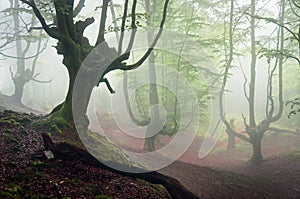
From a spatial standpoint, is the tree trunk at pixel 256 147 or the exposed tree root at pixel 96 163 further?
the tree trunk at pixel 256 147

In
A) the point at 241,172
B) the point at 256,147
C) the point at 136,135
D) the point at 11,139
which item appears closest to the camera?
the point at 11,139

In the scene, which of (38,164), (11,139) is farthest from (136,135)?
(38,164)

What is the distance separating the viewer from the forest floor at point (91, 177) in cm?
560

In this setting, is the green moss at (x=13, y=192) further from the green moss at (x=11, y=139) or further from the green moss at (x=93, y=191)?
the green moss at (x=11, y=139)

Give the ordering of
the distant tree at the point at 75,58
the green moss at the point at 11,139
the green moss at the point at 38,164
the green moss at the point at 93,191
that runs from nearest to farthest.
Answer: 1. the green moss at the point at 93,191
2. the green moss at the point at 38,164
3. the green moss at the point at 11,139
4. the distant tree at the point at 75,58

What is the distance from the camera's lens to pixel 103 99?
39.2m

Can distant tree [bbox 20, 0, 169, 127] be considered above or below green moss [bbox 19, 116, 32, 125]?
above

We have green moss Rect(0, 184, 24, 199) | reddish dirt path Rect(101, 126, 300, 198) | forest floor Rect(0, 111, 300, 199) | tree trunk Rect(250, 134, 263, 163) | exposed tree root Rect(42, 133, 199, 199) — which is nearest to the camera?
green moss Rect(0, 184, 24, 199)

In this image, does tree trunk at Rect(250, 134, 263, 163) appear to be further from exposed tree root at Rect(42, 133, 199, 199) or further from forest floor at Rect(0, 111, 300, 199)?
exposed tree root at Rect(42, 133, 199, 199)

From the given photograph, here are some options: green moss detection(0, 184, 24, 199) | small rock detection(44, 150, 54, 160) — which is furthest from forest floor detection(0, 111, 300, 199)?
small rock detection(44, 150, 54, 160)

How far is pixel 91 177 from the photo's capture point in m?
6.75

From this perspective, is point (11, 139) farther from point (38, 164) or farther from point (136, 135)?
point (136, 135)

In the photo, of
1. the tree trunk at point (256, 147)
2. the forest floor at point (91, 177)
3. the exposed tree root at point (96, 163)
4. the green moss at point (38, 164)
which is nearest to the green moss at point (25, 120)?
the forest floor at point (91, 177)

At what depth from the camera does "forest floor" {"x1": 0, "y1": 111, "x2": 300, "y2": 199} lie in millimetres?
5598
